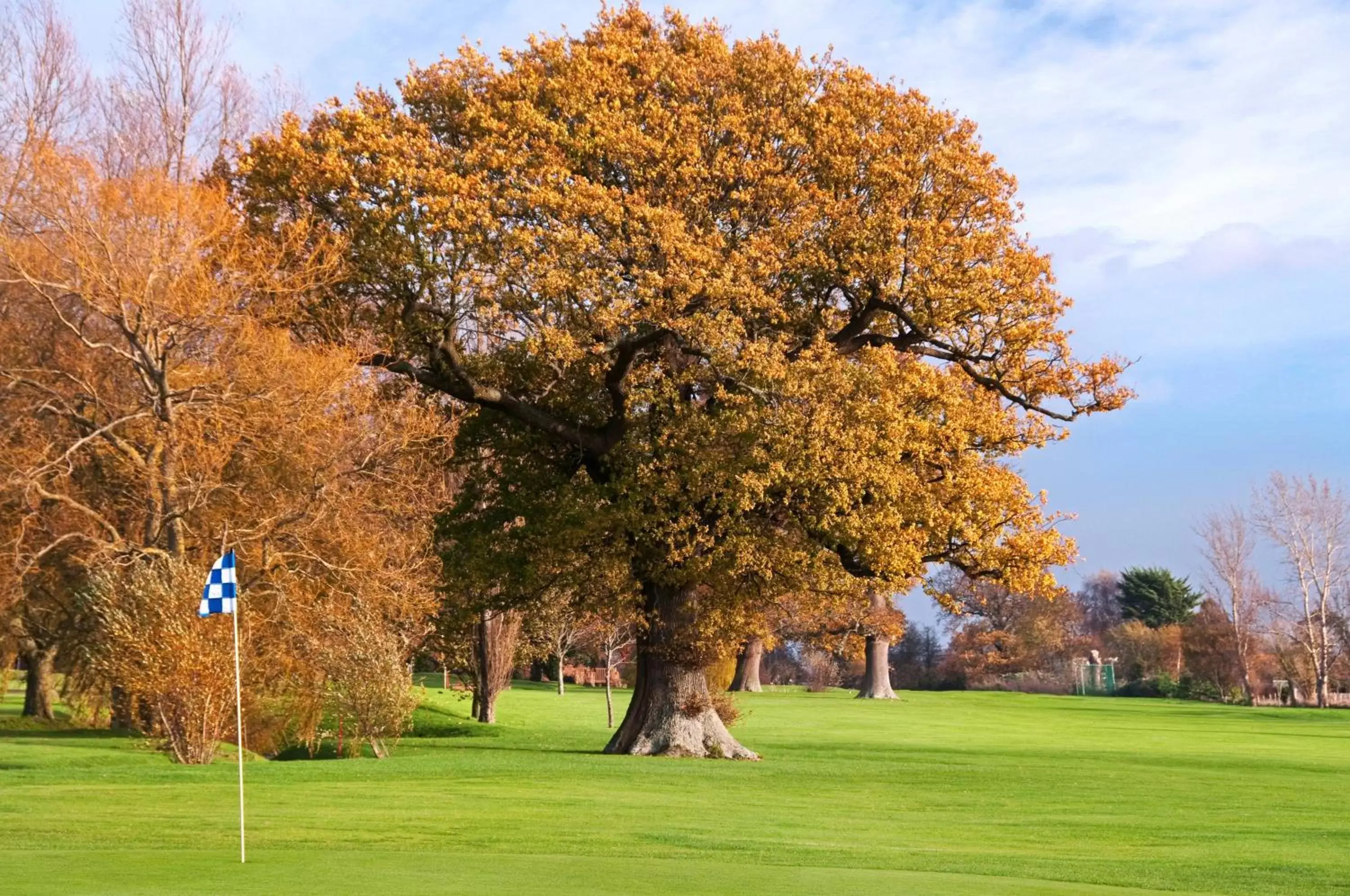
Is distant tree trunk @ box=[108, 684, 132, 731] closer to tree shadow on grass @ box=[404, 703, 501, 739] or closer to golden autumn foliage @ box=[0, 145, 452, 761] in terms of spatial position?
golden autumn foliage @ box=[0, 145, 452, 761]

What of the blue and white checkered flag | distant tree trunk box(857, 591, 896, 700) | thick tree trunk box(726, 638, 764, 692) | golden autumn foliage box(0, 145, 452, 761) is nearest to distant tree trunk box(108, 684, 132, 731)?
golden autumn foliage box(0, 145, 452, 761)

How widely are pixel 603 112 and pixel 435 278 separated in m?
4.69

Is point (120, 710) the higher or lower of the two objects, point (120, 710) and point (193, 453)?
the lower

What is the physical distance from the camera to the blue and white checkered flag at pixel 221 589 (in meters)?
17.5

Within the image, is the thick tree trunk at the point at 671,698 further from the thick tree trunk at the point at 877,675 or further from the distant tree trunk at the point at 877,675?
the thick tree trunk at the point at 877,675

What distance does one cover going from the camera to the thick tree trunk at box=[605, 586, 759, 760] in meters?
33.1

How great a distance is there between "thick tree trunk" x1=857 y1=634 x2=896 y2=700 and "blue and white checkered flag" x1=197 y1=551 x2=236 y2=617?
2427 inches

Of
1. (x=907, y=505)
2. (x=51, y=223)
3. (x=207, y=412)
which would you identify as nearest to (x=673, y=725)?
(x=907, y=505)

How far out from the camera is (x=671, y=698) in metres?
33.6

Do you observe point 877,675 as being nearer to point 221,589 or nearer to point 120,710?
point 120,710

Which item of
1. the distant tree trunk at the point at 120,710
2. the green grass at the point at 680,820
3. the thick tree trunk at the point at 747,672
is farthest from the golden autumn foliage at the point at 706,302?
the thick tree trunk at the point at 747,672

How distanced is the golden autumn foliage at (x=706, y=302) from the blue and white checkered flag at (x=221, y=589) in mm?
11269

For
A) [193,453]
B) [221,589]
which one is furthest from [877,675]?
[221,589]

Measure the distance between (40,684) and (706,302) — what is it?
28015mm
